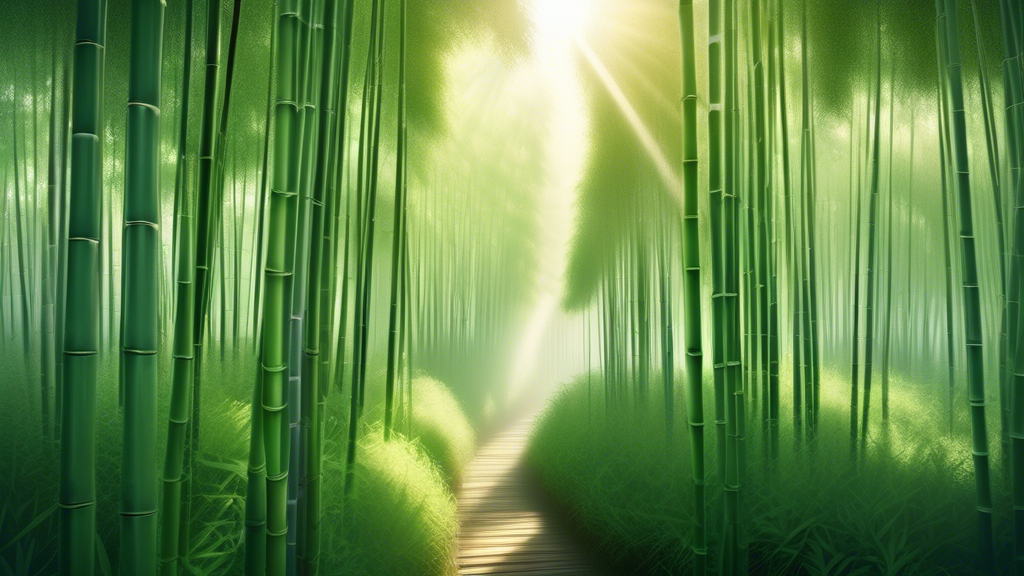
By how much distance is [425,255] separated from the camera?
193 inches

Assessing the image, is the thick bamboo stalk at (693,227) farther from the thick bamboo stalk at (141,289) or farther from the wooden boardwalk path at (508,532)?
the wooden boardwalk path at (508,532)

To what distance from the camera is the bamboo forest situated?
0.82m

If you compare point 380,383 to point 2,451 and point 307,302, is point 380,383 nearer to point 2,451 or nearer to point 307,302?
point 2,451

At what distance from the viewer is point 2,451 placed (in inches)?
68.4

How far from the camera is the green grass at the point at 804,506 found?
1.61 metres

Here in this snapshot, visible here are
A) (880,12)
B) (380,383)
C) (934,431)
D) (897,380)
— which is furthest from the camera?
(897,380)

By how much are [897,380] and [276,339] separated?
5.00 meters

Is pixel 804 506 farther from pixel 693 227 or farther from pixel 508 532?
pixel 693 227

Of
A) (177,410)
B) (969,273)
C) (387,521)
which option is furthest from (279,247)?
(969,273)

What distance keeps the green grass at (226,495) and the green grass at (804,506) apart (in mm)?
733

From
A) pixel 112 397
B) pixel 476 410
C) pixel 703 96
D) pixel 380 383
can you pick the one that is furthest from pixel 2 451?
pixel 476 410

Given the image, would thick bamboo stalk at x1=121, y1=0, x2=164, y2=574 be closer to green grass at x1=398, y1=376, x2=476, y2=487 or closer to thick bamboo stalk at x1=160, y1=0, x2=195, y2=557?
thick bamboo stalk at x1=160, y1=0, x2=195, y2=557

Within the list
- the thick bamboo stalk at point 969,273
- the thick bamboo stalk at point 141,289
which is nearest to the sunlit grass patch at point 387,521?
the thick bamboo stalk at point 141,289

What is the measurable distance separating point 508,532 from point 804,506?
1.24 meters
